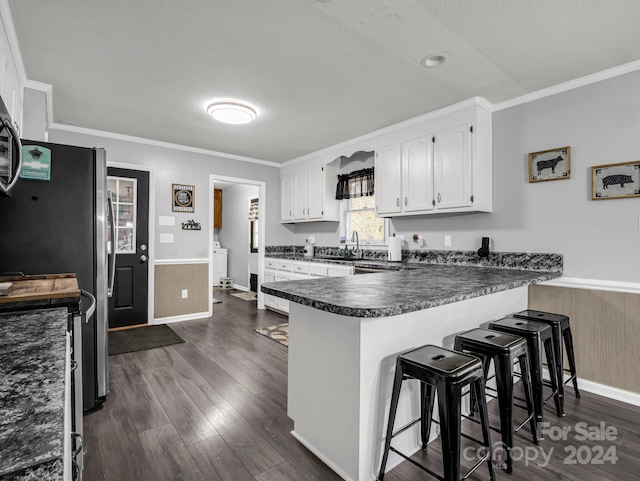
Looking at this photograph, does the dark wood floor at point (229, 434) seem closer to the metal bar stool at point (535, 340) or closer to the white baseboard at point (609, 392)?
the white baseboard at point (609, 392)

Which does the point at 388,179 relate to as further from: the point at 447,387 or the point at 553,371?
the point at 447,387

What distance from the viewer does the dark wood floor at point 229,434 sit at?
5.59ft

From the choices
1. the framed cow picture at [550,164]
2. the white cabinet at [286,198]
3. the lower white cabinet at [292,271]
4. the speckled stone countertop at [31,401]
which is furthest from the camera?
the white cabinet at [286,198]

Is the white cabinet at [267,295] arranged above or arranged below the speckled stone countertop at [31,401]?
below

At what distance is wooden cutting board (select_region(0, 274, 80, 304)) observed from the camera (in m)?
1.35

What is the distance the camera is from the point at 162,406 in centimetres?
234

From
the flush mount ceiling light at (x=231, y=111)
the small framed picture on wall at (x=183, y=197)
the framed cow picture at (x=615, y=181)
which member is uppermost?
the flush mount ceiling light at (x=231, y=111)

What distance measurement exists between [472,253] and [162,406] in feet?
9.77

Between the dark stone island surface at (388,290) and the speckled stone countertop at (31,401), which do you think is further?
the dark stone island surface at (388,290)

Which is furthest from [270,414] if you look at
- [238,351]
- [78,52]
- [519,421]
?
[78,52]

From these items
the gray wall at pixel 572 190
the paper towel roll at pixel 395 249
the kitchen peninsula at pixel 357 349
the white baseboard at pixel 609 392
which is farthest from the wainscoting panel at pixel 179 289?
the white baseboard at pixel 609 392

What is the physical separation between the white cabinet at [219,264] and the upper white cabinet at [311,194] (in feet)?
9.46

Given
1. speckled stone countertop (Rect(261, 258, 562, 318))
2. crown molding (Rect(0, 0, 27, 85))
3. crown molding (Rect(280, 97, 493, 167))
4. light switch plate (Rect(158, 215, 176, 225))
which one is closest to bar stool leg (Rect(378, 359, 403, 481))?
speckled stone countertop (Rect(261, 258, 562, 318))

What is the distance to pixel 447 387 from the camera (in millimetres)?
1363
